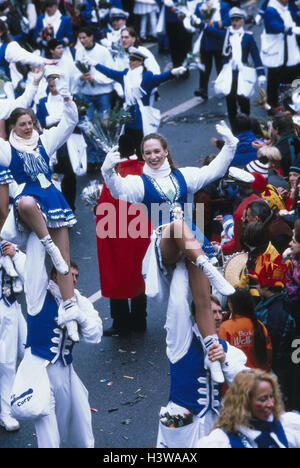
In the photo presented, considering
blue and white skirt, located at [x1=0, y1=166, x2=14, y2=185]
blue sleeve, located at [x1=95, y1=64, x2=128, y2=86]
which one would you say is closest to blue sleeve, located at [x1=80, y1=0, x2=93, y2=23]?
blue sleeve, located at [x1=95, y1=64, x2=128, y2=86]

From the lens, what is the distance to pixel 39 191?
6578 millimetres

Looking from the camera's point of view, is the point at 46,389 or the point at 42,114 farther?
the point at 42,114

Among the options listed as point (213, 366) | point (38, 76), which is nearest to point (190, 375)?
point (213, 366)

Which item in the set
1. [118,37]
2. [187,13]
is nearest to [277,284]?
[118,37]

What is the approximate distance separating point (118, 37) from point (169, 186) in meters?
8.02

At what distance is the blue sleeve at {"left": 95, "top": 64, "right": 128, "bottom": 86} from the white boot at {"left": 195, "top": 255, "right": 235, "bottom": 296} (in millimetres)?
6043

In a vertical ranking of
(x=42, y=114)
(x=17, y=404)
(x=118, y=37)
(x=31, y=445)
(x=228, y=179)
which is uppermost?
(x=118, y=37)

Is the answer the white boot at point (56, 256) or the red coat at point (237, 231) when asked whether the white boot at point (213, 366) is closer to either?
the white boot at point (56, 256)

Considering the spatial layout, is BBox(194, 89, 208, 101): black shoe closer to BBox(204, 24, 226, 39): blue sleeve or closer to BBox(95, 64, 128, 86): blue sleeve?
BBox(204, 24, 226, 39): blue sleeve

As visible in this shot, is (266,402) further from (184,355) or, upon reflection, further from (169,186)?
(169,186)

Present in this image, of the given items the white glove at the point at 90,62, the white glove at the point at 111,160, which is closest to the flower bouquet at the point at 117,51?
the white glove at the point at 90,62

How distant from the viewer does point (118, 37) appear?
14055 millimetres

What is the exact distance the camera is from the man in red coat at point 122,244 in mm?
8102

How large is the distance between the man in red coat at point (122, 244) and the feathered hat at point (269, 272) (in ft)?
4.61
